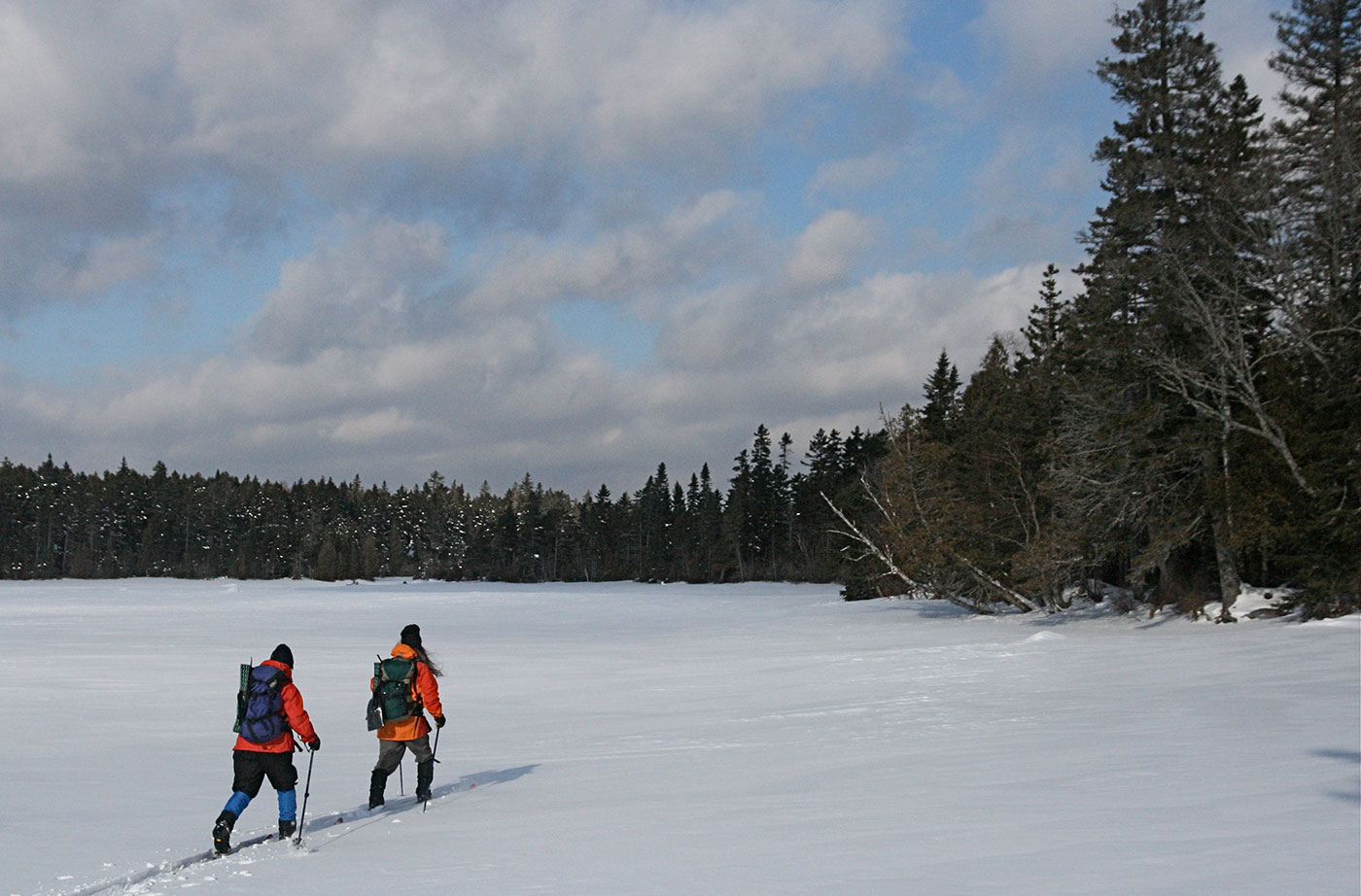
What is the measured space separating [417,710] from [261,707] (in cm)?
191

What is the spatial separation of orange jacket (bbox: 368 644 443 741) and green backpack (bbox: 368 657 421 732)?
0.13 feet

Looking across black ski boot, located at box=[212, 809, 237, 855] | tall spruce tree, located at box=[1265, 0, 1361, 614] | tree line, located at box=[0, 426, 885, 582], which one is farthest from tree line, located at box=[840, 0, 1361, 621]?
tree line, located at box=[0, 426, 885, 582]

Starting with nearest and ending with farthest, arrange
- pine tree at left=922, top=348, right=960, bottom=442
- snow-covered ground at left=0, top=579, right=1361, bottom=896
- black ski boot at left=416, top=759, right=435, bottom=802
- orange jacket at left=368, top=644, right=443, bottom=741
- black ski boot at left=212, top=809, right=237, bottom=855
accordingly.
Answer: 1. snow-covered ground at left=0, top=579, right=1361, bottom=896
2. black ski boot at left=212, top=809, right=237, bottom=855
3. orange jacket at left=368, top=644, right=443, bottom=741
4. black ski boot at left=416, top=759, right=435, bottom=802
5. pine tree at left=922, top=348, right=960, bottom=442

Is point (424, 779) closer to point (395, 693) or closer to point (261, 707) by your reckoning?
point (395, 693)

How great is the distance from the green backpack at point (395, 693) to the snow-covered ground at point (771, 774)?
1.02 meters

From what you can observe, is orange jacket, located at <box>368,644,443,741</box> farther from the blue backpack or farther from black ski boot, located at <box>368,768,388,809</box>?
the blue backpack

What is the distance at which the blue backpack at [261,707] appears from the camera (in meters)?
9.12

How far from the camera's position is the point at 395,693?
10.7 m

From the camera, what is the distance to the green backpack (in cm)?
1066

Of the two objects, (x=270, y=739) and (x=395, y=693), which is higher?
(x=395, y=693)

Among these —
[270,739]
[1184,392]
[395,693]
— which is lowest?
[270,739]

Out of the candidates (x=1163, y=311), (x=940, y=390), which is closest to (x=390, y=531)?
(x=940, y=390)

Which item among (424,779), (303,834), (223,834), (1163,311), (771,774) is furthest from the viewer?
(1163,311)

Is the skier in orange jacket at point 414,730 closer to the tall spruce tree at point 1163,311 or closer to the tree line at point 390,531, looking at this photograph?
the tall spruce tree at point 1163,311
